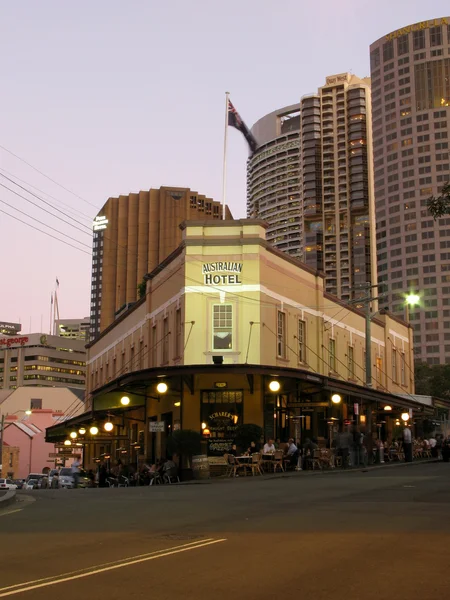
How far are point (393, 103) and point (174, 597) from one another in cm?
19045

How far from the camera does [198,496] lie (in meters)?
18.0

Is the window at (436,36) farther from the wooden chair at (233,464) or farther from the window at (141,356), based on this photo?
the wooden chair at (233,464)

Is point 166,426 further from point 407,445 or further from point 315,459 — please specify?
point 407,445

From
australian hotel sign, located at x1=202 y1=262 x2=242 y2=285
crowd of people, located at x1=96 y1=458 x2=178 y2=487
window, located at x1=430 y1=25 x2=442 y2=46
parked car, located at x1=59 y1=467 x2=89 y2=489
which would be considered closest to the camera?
crowd of people, located at x1=96 y1=458 x2=178 y2=487

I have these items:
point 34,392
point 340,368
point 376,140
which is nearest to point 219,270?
point 340,368

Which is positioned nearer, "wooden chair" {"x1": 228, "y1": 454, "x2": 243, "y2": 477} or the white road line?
the white road line

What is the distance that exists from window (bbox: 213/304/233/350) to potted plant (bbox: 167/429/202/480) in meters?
4.98

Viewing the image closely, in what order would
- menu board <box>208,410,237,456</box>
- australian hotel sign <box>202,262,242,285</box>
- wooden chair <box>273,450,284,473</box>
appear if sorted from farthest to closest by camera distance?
1. australian hotel sign <box>202,262,242,285</box>
2. menu board <box>208,410,237,456</box>
3. wooden chair <box>273,450,284,473</box>

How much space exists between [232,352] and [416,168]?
15309cm

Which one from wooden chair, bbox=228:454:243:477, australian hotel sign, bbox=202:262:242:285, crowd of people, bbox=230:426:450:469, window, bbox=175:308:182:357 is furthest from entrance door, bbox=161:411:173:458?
wooden chair, bbox=228:454:243:477

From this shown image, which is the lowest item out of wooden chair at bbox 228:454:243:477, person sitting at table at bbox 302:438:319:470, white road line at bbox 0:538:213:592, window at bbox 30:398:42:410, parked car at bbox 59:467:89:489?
parked car at bbox 59:467:89:489

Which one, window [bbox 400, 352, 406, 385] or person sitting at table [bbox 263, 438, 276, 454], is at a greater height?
window [bbox 400, 352, 406, 385]

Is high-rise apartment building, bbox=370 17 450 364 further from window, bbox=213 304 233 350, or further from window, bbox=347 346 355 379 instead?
window, bbox=213 304 233 350

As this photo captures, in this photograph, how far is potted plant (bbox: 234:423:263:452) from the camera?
3197cm
